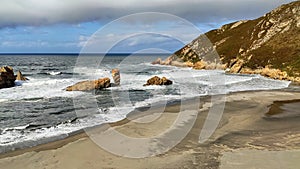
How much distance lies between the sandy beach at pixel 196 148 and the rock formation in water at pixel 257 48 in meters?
31.7

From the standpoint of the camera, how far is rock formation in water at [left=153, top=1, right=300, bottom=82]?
5534 centimetres

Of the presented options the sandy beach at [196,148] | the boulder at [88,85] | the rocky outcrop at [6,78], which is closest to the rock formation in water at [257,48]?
the boulder at [88,85]

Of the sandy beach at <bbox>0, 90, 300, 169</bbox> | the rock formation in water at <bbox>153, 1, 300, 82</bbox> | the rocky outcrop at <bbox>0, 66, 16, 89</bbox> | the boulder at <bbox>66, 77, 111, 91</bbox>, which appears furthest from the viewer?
the rock formation in water at <bbox>153, 1, 300, 82</bbox>

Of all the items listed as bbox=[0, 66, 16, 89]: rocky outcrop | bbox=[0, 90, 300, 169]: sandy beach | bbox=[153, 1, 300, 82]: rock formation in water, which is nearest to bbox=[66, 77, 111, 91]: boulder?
bbox=[0, 66, 16, 89]: rocky outcrop

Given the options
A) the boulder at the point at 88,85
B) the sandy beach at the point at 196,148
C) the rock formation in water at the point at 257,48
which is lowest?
the sandy beach at the point at 196,148

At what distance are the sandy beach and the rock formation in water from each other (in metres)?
31.7

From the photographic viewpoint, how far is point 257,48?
2805 inches

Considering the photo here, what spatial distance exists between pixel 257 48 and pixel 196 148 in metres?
63.1

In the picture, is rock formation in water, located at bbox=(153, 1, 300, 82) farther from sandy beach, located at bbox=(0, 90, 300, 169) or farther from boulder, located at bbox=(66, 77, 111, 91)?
sandy beach, located at bbox=(0, 90, 300, 169)

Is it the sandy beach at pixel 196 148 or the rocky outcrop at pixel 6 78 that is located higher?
the rocky outcrop at pixel 6 78

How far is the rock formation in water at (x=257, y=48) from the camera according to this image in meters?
55.3

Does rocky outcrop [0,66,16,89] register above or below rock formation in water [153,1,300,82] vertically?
below

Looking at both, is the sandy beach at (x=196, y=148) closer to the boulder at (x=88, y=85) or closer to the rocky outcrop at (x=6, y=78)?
the boulder at (x=88, y=85)

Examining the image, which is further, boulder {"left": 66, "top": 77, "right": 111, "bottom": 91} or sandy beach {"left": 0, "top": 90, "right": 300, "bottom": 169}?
boulder {"left": 66, "top": 77, "right": 111, "bottom": 91}
